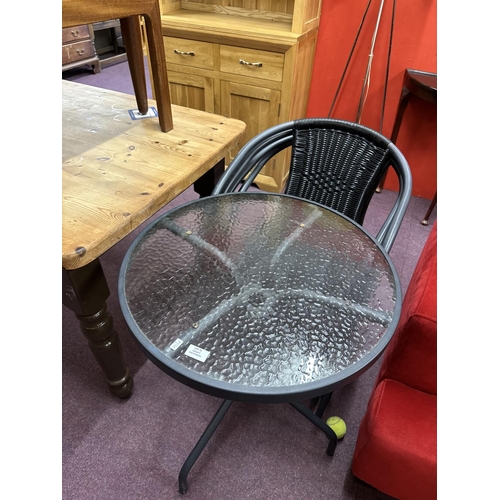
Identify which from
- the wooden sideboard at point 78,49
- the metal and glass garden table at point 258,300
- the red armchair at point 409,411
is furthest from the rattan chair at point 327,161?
the wooden sideboard at point 78,49

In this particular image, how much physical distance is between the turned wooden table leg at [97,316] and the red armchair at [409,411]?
32.5 inches

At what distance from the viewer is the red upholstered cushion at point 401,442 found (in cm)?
91

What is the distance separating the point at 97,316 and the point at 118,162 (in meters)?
0.50

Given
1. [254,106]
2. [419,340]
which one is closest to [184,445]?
[419,340]

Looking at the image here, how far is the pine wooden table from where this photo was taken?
3.15ft

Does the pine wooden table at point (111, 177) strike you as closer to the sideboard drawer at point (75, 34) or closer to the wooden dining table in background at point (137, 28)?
the wooden dining table in background at point (137, 28)

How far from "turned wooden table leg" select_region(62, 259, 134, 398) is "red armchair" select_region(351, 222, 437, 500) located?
82 cm

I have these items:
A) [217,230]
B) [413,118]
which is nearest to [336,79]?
[413,118]

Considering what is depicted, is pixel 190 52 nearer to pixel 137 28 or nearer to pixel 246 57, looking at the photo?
pixel 246 57

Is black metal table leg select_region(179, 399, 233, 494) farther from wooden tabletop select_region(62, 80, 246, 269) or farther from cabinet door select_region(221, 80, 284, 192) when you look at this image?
cabinet door select_region(221, 80, 284, 192)

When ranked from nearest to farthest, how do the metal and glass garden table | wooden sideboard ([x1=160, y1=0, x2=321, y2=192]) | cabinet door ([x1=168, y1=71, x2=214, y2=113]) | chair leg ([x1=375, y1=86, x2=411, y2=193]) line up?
1. the metal and glass garden table
2. wooden sideboard ([x1=160, y1=0, x2=321, y2=192])
3. chair leg ([x1=375, y1=86, x2=411, y2=193])
4. cabinet door ([x1=168, y1=71, x2=214, y2=113])

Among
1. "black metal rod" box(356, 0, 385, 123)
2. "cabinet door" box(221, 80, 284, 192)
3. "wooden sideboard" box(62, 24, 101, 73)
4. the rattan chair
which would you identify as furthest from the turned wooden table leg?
"wooden sideboard" box(62, 24, 101, 73)
